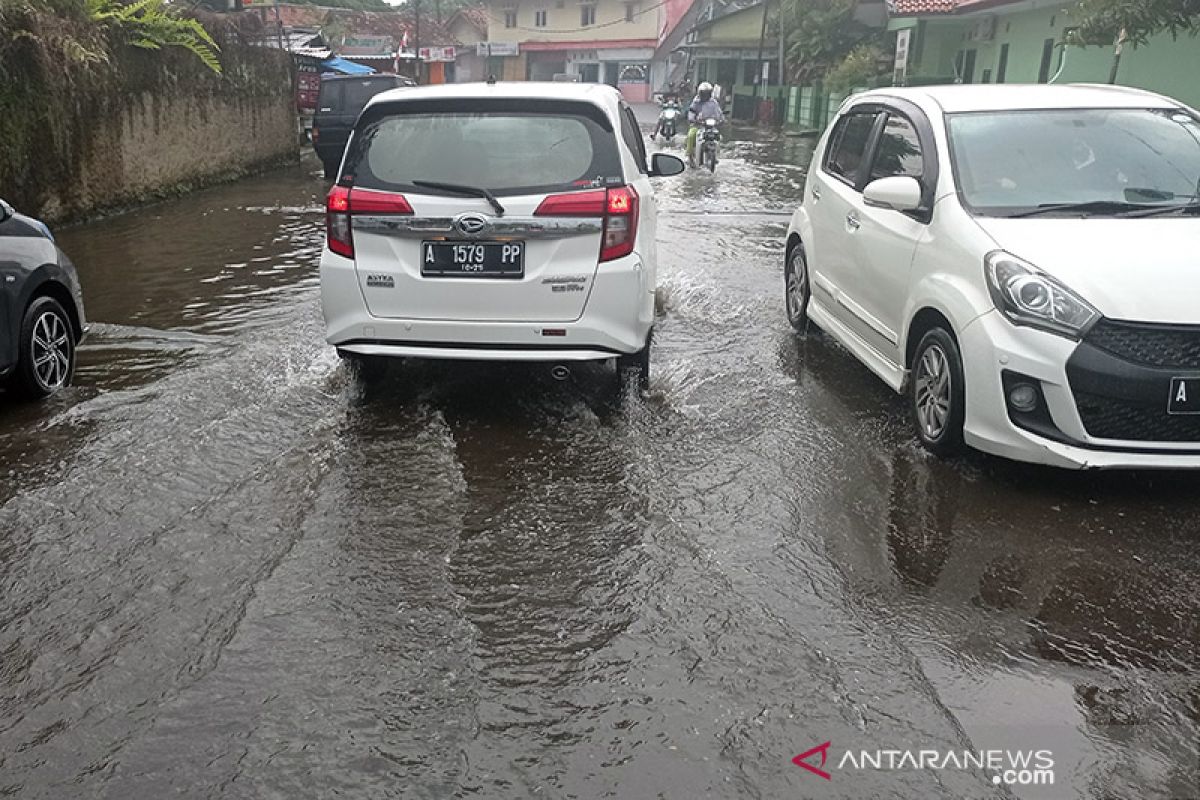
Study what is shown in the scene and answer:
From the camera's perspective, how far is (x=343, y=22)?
5875 cm

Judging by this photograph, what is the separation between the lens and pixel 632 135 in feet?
23.2

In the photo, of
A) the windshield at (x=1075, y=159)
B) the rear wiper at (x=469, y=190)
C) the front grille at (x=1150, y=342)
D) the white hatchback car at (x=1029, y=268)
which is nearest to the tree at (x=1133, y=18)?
the white hatchback car at (x=1029, y=268)

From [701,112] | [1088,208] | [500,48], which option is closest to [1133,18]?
[701,112]

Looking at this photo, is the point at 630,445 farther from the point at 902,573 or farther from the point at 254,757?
the point at 254,757

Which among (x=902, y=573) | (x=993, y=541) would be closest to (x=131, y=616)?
(x=902, y=573)

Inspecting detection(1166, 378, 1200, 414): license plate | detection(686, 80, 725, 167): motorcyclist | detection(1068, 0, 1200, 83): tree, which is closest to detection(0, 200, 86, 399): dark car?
detection(1166, 378, 1200, 414): license plate

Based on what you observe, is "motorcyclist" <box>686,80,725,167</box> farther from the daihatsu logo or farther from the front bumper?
the front bumper

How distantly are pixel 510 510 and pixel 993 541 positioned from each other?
1.99m

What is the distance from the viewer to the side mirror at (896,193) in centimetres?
550

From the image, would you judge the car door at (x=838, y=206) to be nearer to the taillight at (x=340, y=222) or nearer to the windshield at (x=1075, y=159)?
the windshield at (x=1075, y=159)

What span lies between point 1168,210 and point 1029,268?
3.57 feet

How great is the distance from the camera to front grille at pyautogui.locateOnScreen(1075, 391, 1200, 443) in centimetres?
450

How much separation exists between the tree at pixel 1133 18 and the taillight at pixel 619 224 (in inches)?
461

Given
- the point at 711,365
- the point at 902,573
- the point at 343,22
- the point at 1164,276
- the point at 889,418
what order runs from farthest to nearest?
1. the point at 343,22
2. the point at 711,365
3. the point at 889,418
4. the point at 1164,276
5. the point at 902,573
